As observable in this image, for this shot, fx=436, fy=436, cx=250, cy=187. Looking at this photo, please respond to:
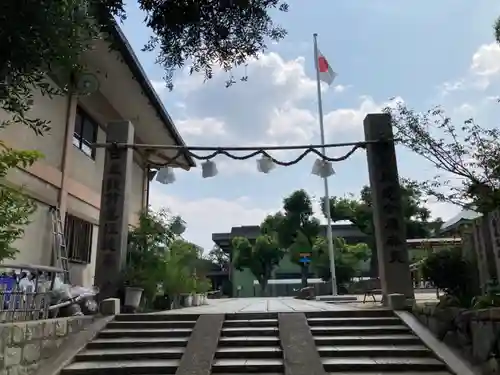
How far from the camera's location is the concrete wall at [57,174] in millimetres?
7746

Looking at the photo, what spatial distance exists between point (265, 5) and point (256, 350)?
3971 millimetres

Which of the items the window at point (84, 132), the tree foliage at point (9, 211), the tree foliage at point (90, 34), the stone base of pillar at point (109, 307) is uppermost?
the window at point (84, 132)

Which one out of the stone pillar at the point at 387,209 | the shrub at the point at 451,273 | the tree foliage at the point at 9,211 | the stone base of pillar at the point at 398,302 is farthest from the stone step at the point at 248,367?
the stone pillar at the point at 387,209

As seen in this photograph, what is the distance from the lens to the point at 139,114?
11.8 metres

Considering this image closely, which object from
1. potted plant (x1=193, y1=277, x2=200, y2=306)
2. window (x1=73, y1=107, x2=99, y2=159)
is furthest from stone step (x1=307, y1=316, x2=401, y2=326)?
window (x1=73, y1=107, x2=99, y2=159)

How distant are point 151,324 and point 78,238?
476cm

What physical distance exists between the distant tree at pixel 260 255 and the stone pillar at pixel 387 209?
19718 millimetres

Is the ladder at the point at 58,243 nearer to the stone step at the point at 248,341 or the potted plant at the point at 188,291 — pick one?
the potted plant at the point at 188,291

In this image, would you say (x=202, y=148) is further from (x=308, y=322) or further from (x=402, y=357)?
(x=402, y=357)

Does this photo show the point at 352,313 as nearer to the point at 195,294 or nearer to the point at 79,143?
the point at 195,294

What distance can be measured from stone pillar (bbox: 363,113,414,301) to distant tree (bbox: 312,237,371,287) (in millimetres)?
15929

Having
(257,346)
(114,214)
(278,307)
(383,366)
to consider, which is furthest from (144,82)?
(383,366)

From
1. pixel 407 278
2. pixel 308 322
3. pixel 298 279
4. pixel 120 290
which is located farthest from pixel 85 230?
pixel 298 279

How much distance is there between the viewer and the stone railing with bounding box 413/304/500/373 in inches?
164
